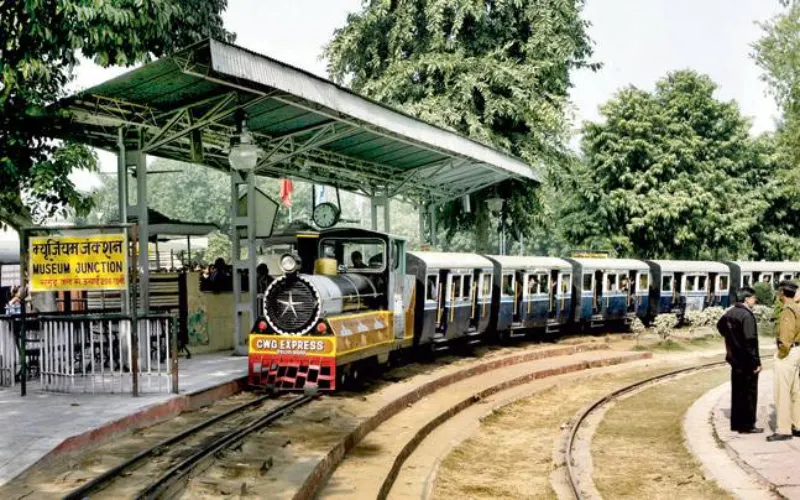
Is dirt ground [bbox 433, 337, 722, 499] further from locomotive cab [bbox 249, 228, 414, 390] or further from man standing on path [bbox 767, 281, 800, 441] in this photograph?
man standing on path [bbox 767, 281, 800, 441]

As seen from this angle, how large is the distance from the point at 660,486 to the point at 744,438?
4.81 feet

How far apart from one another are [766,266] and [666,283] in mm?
6252

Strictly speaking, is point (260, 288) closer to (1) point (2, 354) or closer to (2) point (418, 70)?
(1) point (2, 354)

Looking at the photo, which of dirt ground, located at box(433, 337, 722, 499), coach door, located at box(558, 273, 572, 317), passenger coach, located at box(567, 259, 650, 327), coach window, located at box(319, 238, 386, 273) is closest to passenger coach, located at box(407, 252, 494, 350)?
coach window, located at box(319, 238, 386, 273)

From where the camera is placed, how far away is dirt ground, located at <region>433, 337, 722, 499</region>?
8.72m

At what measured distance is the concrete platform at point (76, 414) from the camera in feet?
24.8

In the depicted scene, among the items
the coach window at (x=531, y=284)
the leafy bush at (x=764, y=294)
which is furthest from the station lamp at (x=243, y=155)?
the leafy bush at (x=764, y=294)

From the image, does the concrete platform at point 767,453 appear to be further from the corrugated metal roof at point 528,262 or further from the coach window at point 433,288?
the corrugated metal roof at point 528,262

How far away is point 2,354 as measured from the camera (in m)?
11.0

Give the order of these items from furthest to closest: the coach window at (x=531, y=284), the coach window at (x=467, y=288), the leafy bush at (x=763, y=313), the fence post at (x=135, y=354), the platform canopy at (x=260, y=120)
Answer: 1. the leafy bush at (x=763, y=313)
2. the coach window at (x=531, y=284)
3. the coach window at (x=467, y=288)
4. the platform canopy at (x=260, y=120)
5. the fence post at (x=135, y=354)

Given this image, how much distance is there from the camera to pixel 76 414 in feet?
29.8

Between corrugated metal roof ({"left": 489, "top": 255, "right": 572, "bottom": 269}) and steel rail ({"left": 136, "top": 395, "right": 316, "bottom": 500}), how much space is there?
30.5ft

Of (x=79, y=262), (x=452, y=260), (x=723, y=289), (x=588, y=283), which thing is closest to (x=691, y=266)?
(x=723, y=289)

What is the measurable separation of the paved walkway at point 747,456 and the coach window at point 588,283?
11.4 metres
